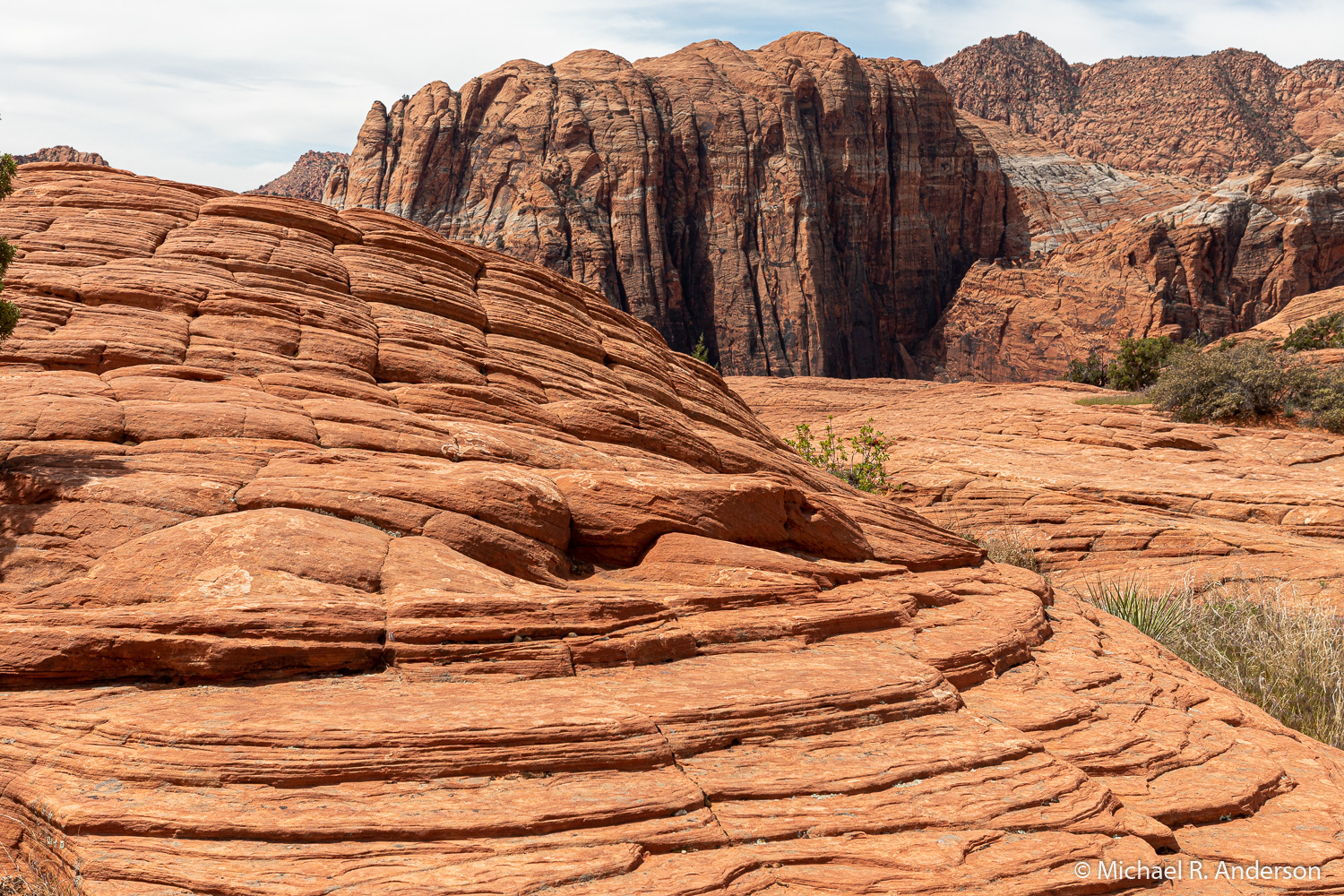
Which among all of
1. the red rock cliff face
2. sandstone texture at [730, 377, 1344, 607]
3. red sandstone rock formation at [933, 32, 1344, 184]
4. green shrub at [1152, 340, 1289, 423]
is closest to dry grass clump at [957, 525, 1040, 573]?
sandstone texture at [730, 377, 1344, 607]

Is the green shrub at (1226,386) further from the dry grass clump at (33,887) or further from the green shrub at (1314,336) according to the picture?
the dry grass clump at (33,887)

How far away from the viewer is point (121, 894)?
4.12 meters

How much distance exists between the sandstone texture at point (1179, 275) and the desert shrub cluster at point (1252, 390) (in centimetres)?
3462

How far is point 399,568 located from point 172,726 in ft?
7.43

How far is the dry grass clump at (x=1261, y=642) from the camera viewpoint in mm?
10141

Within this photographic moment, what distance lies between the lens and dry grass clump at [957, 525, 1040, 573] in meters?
16.8

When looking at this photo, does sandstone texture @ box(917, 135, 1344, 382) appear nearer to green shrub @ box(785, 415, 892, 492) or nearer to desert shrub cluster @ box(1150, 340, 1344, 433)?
desert shrub cluster @ box(1150, 340, 1344, 433)

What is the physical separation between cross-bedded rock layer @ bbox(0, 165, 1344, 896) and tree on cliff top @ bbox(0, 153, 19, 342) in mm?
551

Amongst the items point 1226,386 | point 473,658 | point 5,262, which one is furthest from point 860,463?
point 5,262

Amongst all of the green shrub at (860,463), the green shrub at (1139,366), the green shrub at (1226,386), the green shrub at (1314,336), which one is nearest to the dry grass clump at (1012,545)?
the green shrub at (860,463)

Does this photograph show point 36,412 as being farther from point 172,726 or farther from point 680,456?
point 680,456

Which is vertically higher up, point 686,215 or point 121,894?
point 686,215

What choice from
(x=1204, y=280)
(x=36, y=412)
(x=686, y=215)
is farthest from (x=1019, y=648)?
(x=1204, y=280)

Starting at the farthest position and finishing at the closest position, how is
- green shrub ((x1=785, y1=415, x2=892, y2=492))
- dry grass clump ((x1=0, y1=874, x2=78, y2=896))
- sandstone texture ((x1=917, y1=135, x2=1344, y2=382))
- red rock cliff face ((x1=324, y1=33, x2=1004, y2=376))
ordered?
red rock cliff face ((x1=324, y1=33, x2=1004, y2=376))
sandstone texture ((x1=917, y1=135, x2=1344, y2=382))
green shrub ((x1=785, y1=415, x2=892, y2=492))
dry grass clump ((x1=0, y1=874, x2=78, y2=896))
